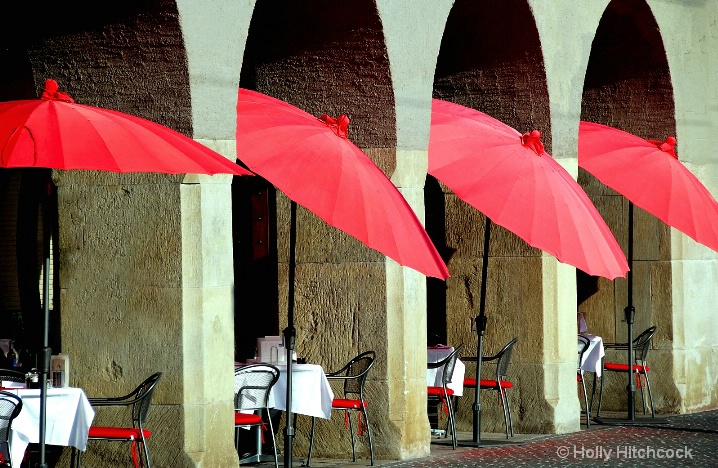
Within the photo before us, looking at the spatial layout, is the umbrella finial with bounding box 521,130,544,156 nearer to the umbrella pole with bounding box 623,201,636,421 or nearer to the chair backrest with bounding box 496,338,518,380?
the chair backrest with bounding box 496,338,518,380

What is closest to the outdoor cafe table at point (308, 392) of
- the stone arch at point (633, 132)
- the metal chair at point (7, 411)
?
the metal chair at point (7, 411)

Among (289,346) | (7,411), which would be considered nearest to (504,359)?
(289,346)

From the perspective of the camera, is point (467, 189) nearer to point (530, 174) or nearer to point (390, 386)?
point (530, 174)

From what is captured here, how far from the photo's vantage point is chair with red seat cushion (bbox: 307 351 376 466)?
11.7 metres

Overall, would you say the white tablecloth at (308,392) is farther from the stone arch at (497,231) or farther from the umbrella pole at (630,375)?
the umbrella pole at (630,375)

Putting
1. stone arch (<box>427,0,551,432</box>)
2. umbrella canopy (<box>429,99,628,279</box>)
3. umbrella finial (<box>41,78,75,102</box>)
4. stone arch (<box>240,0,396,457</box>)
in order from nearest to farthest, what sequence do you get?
umbrella finial (<box>41,78,75,102</box>) → umbrella canopy (<box>429,99,628,279</box>) → stone arch (<box>240,0,396,457</box>) → stone arch (<box>427,0,551,432</box>)

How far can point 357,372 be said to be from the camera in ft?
39.5

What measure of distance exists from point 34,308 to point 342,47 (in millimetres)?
6657

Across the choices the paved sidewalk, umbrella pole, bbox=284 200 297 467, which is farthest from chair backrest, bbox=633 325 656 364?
umbrella pole, bbox=284 200 297 467

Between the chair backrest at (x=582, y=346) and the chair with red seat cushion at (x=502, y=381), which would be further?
the chair backrest at (x=582, y=346)

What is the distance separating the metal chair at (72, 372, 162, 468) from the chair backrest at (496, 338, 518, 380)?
470 cm

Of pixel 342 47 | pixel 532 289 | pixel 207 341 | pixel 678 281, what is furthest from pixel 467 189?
pixel 678 281

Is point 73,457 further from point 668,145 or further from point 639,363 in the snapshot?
point 639,363

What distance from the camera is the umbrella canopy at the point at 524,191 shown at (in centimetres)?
1038
